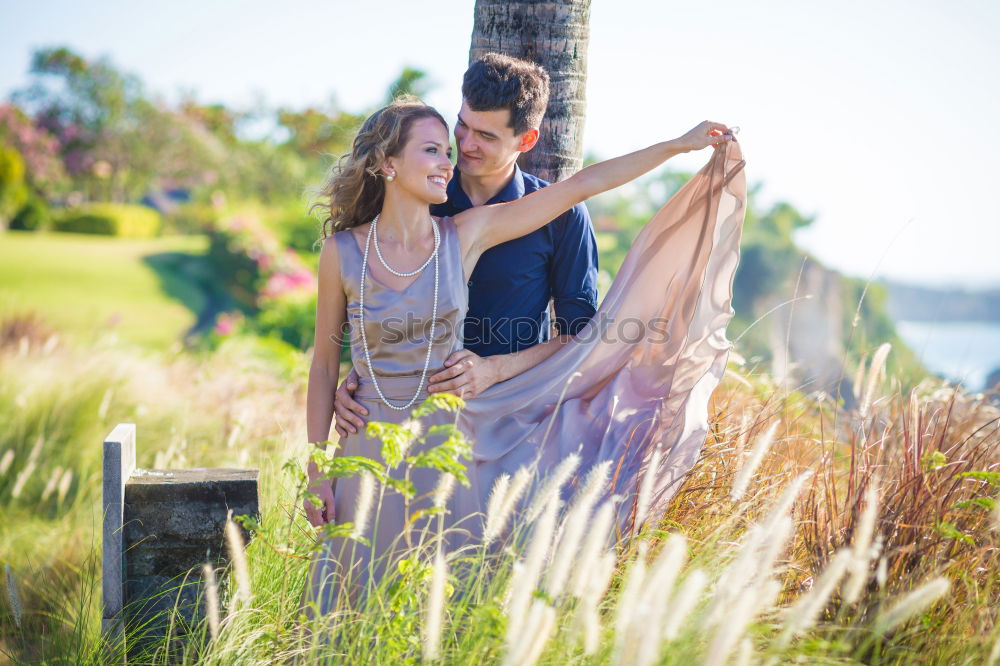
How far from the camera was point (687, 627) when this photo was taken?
7.21 feet

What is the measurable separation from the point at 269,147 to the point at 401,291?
2878cm

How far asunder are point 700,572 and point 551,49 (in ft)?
10.6

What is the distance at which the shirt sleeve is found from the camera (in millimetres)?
3652

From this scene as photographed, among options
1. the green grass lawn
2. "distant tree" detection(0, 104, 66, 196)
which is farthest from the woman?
"distant tree" detection(0, 104, 66, 196)

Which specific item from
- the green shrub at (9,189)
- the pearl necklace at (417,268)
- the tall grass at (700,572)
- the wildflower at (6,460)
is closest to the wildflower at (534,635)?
the tall grass at (700,572)

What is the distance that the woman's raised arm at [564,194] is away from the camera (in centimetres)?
329

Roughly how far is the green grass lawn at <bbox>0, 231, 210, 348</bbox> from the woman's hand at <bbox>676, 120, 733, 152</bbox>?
38.1ft

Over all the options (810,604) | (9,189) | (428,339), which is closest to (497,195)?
(428,339)

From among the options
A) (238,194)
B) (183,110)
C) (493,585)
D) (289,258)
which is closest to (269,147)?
(238,194)

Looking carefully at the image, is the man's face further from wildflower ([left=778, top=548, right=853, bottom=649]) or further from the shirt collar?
wildflower ([left=778, top=548, right=853, bottom=649])

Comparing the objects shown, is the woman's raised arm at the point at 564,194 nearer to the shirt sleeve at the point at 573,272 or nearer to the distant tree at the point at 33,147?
the shirt sleeve at the point at 573,272

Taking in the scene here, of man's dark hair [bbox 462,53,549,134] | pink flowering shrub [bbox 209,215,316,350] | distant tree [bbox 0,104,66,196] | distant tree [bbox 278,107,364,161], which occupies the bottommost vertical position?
pink flowering shrub [bbox 209,215,316,350]

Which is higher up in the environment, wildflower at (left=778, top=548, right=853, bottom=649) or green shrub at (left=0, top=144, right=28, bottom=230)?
green shrub at (left=0, top=144, right=28, bottom=230)

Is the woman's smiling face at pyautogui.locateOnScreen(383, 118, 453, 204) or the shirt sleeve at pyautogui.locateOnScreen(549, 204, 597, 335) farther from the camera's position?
the shirt sleeve at pyautogui.locateOnScreen(549, 204, 597, 335)
